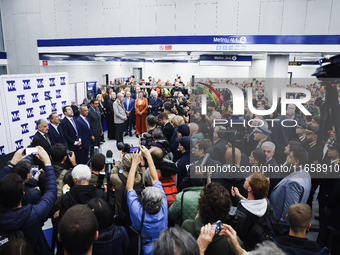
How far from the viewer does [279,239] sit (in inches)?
72.7

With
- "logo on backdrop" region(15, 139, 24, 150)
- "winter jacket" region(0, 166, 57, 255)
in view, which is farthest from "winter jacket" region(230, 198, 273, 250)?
"logo on backdrop" region(15, 139, 24, 150)

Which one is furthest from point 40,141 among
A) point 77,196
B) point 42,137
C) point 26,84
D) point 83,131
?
point 77,196

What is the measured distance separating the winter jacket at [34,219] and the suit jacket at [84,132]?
3590 mm

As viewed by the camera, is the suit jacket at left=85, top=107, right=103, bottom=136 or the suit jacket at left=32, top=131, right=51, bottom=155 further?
the suit jacket at left=85, top=107, right=103, bottom=136

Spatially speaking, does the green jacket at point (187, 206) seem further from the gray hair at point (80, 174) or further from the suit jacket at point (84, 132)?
the suit jacket at point (84, 132)

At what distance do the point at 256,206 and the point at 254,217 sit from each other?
0.10 meters

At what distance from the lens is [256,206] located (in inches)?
87.9

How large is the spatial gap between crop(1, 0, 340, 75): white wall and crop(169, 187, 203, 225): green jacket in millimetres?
7839

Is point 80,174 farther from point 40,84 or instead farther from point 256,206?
point 40,84

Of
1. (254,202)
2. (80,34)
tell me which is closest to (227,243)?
(254,202)

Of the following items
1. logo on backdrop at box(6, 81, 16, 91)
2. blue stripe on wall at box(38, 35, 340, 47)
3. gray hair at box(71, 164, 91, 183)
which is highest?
blue stripe on wall at box(38, 35, 340, 47)

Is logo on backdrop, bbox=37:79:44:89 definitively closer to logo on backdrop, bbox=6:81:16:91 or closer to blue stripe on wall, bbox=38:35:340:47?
logo on backdrop, bbox=6:81:16:91

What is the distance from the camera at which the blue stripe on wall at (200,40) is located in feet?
26.1

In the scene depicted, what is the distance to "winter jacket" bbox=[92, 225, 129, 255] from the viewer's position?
1.82 metres
